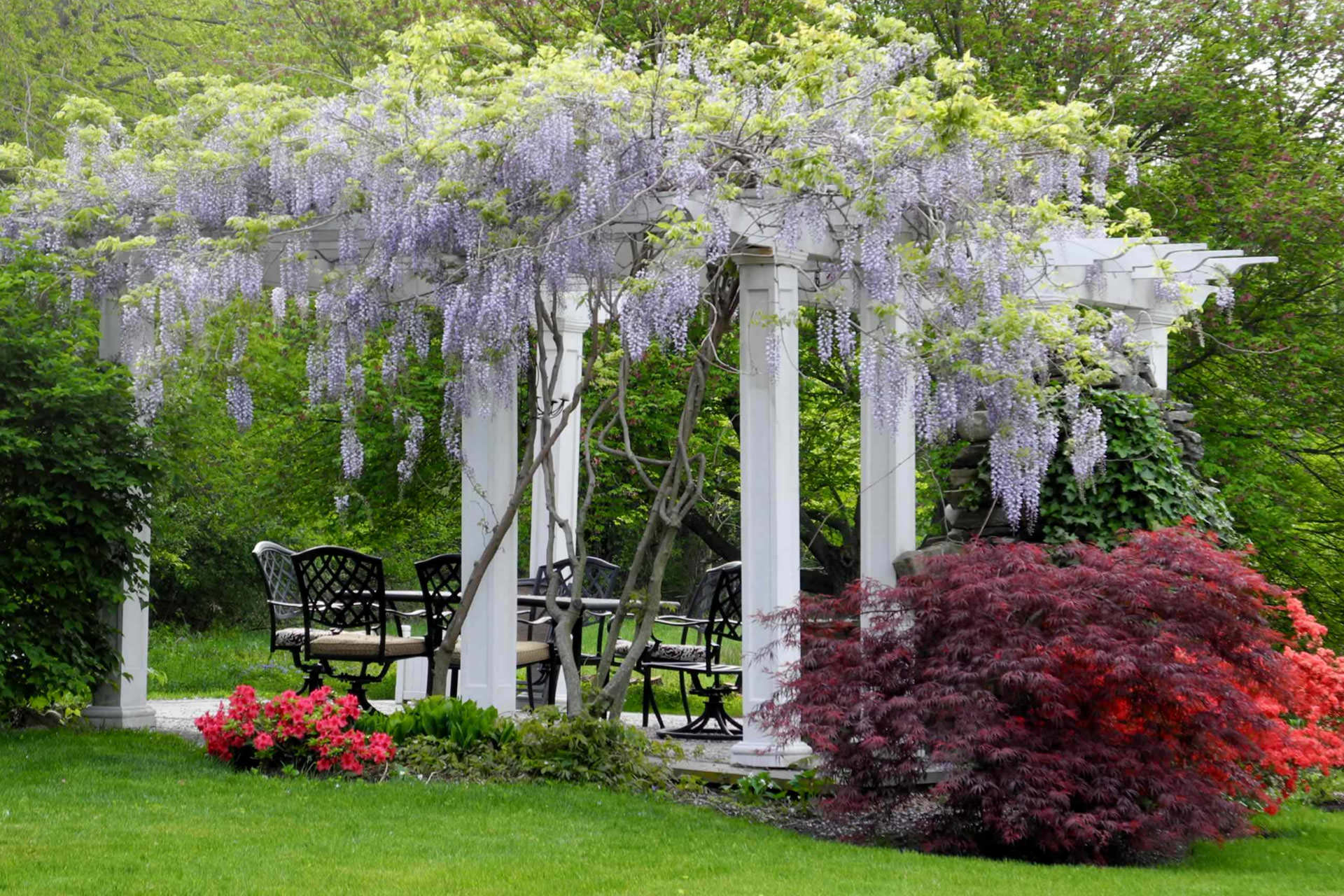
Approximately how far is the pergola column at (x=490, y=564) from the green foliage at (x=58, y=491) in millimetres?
1654

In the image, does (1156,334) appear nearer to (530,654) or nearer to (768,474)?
(768,474)

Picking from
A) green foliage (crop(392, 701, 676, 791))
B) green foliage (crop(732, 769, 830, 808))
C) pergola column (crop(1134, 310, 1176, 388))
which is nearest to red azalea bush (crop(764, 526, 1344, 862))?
green foliage (crop(732, 769, 830, 808))

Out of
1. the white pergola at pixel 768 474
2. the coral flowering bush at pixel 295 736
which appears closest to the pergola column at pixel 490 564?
the white pergola at pixel 768 474

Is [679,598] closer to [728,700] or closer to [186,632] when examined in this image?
[186,632]

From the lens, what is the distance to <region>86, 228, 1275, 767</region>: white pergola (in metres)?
6.22

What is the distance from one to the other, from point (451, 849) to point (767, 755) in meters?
1.86

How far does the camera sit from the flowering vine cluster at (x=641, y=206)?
587 centimetres

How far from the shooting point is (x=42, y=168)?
7207 millimetres

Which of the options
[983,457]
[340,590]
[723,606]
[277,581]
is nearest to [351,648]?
[340,590]

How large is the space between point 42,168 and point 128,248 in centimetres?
92

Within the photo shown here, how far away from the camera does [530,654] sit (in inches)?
297

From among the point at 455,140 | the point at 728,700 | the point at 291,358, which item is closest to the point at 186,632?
the point at 291,358

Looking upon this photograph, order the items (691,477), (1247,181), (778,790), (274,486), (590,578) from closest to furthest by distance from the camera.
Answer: (778,790) < (691,477) < (590,578) < (1247,181) < (274,486)

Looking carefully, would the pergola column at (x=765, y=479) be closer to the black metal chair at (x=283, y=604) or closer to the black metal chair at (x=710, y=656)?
the black metal chair at (x=710, y=656)
